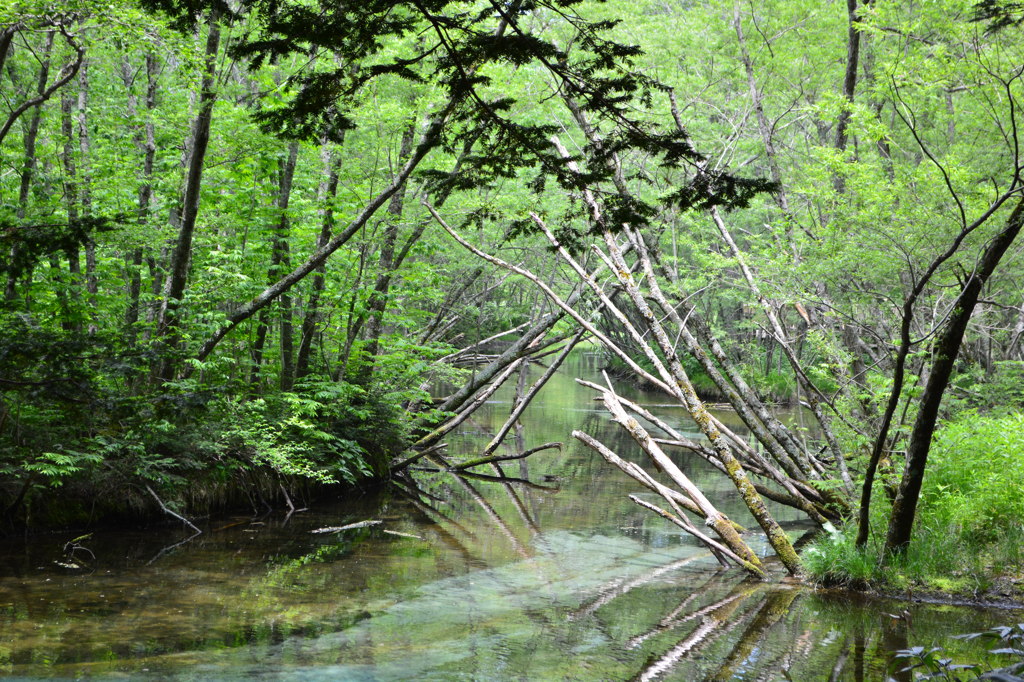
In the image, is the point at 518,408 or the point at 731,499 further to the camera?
the point at 518,408

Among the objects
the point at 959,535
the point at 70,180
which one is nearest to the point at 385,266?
the point at 70,180

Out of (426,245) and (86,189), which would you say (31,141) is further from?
(426,245)

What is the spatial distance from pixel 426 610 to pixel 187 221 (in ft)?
18.9

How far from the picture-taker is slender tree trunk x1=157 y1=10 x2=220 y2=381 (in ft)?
30.2

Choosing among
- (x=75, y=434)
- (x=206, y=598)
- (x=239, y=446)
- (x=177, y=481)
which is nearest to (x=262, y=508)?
(x=239, y=446)

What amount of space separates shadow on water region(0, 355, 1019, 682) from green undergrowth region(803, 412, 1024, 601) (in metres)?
0.34

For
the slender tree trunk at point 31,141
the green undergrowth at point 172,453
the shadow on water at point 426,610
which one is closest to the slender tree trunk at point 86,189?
the slender tree trunk at point 31,141

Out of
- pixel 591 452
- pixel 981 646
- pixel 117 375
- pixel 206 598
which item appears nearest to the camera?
pixel 981 646

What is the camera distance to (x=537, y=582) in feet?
26.6

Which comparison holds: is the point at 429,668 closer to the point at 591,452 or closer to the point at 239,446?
the point at 239,446

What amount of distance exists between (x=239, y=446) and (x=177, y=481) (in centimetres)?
111

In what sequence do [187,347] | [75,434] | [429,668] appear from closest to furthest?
[429,668]
[75,434]
[187,347]

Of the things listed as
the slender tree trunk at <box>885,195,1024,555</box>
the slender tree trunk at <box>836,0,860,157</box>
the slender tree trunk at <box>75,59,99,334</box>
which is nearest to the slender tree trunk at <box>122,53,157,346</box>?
the slender tree trunk at <box>75,59,99,334</box>

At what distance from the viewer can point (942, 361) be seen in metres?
6.40
